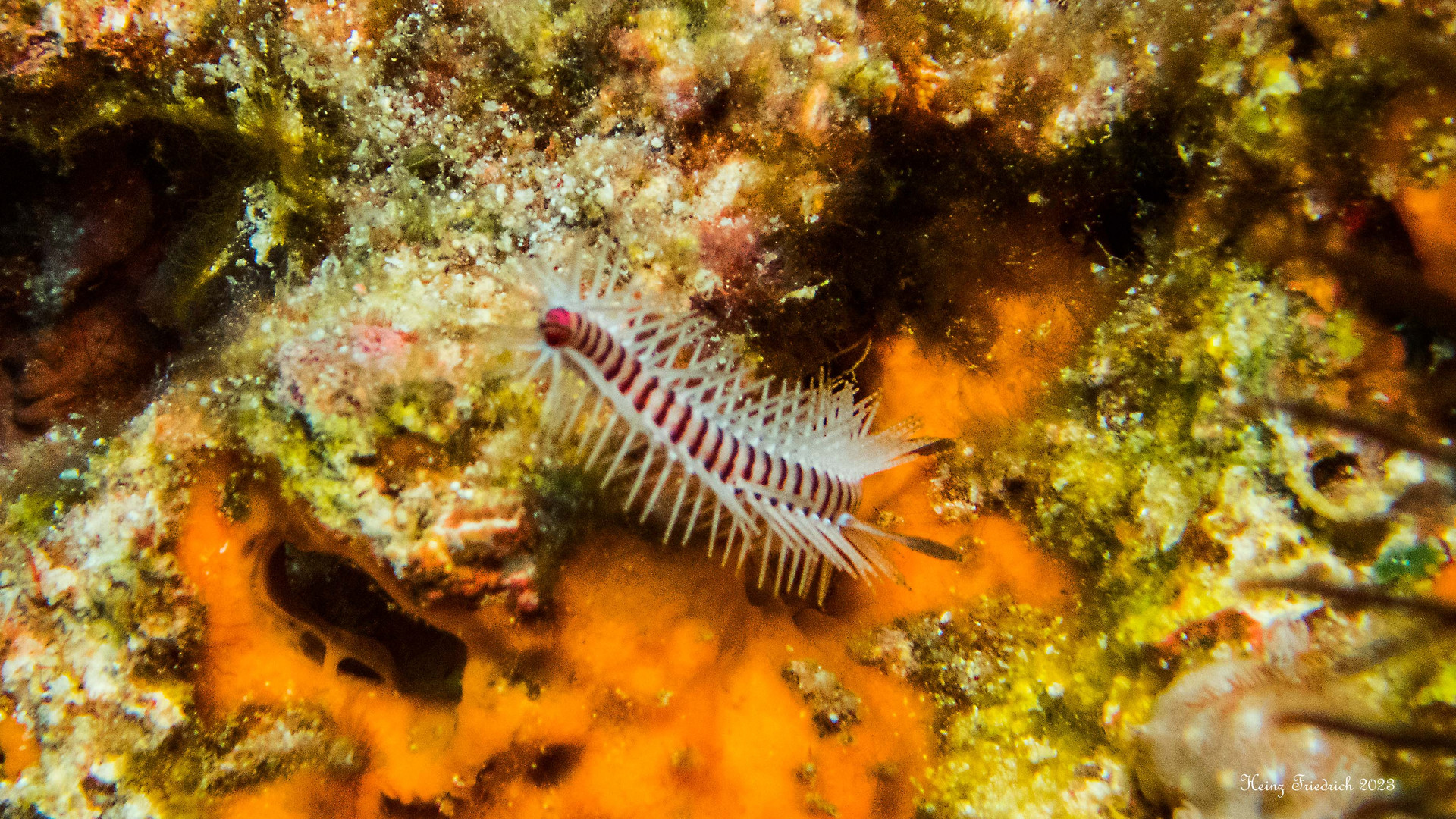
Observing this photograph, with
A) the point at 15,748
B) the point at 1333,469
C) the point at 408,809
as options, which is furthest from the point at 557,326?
the point at 15,748

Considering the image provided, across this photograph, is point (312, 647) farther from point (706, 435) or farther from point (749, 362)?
point (749, 362)

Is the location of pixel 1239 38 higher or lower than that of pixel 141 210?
higher

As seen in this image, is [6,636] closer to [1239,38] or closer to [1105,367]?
[1105,367]

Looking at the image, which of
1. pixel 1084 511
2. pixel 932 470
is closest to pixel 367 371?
pixel 932 470

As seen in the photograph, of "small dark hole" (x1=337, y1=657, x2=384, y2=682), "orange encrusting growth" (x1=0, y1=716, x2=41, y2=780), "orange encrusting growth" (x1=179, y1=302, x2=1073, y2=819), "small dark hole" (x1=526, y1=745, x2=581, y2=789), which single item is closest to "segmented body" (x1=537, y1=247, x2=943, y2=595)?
"orange encrusting growth" (x1=179, y1=302, x2=1073, y2=819)

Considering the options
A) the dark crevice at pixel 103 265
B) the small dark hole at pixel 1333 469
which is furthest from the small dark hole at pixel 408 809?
the small dark hole at pixel 1333 469

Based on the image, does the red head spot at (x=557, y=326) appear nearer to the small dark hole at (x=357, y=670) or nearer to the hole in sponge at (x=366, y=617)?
the hole in sponge at (x=366, y=617)

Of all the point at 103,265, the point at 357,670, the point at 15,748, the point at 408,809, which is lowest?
the point at 15,748
